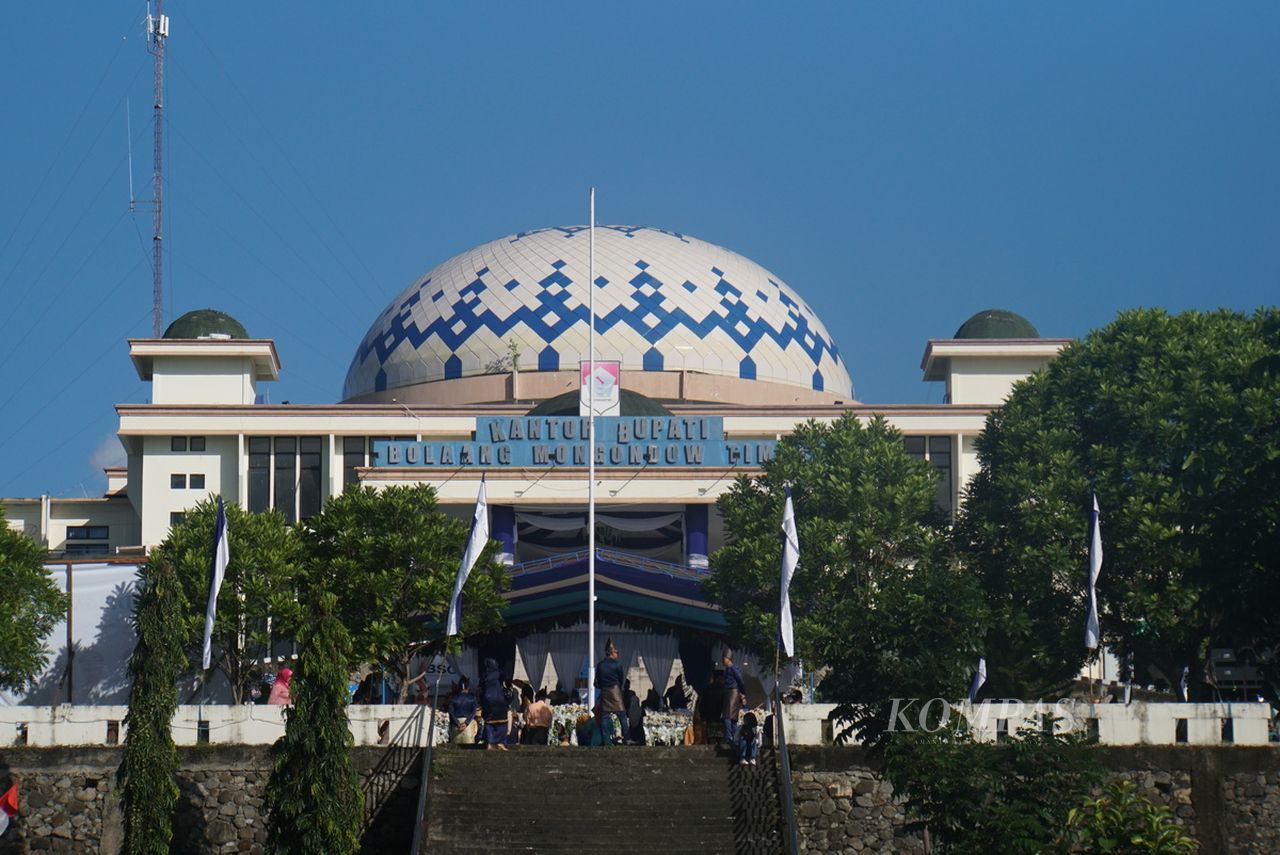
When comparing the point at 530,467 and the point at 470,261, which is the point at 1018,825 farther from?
the point at 470,261

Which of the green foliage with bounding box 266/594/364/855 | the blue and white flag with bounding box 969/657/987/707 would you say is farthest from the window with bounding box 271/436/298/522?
the green foliage with bounding box 266/594/364/855

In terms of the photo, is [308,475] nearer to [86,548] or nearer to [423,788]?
[86,548]

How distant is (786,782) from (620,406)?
2714 cm

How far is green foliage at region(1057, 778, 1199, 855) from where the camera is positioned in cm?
2797

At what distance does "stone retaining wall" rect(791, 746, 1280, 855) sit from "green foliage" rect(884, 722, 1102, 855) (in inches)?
84.6

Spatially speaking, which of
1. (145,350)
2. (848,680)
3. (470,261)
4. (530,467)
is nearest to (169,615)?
(848,680)

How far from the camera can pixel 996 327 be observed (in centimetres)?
6141

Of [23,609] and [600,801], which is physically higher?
[23,609]

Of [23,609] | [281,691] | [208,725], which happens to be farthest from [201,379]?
[208,725]

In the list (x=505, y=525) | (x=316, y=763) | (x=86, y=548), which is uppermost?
(x=505, y=525)

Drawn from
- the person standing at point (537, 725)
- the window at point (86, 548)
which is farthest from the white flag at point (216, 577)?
the window at point (86, 548)

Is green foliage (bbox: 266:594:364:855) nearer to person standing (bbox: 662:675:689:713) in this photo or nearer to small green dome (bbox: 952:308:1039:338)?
person standing (bbox: 662:675:689:713)

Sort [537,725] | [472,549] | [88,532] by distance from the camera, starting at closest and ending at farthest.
Result: [537,725] → [472,549] → [88,532]

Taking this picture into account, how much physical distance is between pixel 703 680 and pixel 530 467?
25.9 feet
